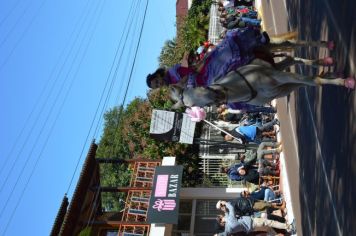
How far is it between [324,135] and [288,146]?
4.38 m

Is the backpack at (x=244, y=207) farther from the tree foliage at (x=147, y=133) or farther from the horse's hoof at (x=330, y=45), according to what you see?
the tree foliage at (x=147, y=133)

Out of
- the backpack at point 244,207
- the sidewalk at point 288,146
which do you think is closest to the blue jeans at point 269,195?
the sidewalk at point 288,146

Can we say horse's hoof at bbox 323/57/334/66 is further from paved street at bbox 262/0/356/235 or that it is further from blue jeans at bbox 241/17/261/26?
blue jeans at bbox 241/17/261/26

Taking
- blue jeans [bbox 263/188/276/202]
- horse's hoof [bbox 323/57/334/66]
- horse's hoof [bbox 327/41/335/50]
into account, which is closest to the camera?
horse's hoof [bbox 323/57/334/66]

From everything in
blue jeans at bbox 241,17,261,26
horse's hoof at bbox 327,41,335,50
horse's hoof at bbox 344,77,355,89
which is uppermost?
blue jeans at bbox 241,17,261,26

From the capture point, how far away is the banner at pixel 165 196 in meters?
15.9

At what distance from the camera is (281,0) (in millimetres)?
14805

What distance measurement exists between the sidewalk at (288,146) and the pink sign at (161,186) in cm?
466

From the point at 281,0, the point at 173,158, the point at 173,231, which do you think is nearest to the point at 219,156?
the point at 173,158

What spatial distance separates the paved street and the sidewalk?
29 millimetres

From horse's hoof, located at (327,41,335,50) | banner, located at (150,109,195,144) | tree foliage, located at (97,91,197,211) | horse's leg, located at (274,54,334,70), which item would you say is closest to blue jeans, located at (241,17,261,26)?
banner, located at (150,109,195,144)

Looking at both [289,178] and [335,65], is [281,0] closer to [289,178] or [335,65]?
[289,178]

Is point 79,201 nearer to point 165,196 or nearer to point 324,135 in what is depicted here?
point 165,196

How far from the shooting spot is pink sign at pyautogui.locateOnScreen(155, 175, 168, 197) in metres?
16.6
